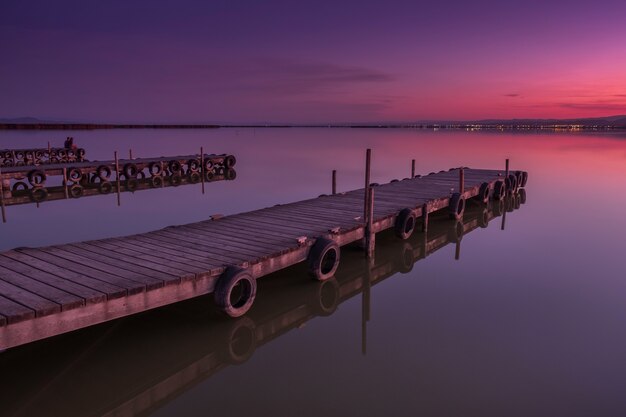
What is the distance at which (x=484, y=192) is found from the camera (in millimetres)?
20734

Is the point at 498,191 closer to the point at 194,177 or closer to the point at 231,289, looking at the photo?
the point at 231,289

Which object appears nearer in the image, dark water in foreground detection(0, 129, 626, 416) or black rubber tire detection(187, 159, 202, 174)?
dark water in foreground detection(0, 129, 626, 416)

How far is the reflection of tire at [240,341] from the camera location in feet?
25.3

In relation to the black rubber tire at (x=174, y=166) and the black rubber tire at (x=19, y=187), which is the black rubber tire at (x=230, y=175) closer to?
the black rubber tire at (x=174, y=166)

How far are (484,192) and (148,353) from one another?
17.4 m

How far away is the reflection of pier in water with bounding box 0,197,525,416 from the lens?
6.25 m

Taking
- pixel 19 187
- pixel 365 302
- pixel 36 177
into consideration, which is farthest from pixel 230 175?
pixel 365 302

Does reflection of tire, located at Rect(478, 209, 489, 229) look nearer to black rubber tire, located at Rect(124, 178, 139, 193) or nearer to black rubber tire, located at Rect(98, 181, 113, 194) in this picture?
black rubber tire, located at Rect(124, 178, 139, 193)

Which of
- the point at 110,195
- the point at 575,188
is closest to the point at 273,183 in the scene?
the point at 110,195

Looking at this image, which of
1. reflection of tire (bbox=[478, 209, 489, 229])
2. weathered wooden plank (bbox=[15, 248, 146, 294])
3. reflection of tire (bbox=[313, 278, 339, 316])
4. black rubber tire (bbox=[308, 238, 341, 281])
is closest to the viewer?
weathered wooden plank (bbox=[15, 248, 146, 294])

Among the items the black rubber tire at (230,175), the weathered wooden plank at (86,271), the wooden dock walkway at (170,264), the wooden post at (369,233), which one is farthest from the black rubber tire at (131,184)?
the weathered wooden plank at (86,271)

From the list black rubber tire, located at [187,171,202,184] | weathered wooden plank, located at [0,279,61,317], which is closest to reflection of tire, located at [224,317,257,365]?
weathered wooden plank, located at [0,279,61,317]

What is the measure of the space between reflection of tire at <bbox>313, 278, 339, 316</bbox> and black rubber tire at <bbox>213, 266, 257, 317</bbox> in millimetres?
1824

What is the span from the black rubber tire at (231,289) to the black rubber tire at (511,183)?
19.2 meters
